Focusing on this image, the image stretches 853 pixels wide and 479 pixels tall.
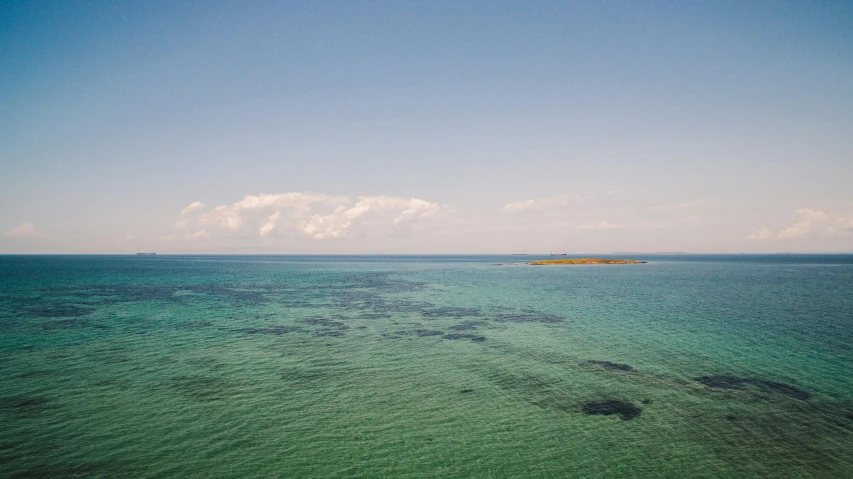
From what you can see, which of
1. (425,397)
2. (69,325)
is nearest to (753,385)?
(425,397)

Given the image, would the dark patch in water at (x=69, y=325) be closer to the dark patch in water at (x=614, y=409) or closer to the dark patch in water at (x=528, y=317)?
the dark patch in water at (x=528, y=317)

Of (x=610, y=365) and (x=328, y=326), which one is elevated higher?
(x=328, y=326)

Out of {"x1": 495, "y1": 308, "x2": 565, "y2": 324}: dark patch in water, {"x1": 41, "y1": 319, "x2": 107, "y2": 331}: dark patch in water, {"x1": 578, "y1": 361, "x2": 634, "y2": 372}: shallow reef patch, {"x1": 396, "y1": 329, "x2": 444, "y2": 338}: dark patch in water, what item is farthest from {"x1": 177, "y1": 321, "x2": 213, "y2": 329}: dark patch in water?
{"x1": 578, "y1": 361, "x2": 634, "y2": 372}: shallow reef patch

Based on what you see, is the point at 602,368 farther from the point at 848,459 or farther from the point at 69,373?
the point at 69,373

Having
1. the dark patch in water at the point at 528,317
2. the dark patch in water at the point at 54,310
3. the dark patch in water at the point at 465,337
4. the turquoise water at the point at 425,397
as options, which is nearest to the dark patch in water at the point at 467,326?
the turquoise water at the point at 425,397

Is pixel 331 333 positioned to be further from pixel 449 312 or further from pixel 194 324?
pixel 449 312

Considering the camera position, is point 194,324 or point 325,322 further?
point 325,322
